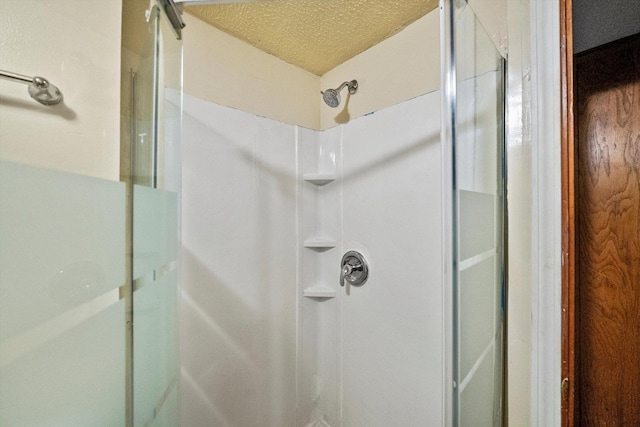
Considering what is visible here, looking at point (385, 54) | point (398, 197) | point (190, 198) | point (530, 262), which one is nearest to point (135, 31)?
point (190, 198)

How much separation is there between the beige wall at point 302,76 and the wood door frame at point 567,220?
0.43 meters

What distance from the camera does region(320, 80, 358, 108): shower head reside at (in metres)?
1.25

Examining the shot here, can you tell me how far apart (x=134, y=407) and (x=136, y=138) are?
2.36 feet

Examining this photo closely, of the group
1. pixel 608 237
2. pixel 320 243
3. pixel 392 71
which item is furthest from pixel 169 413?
pixel 608 237

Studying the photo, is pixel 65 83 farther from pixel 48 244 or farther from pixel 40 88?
pixel 48 244

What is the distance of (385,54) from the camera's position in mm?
1161

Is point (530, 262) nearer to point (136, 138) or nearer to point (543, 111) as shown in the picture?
point (543, 111)

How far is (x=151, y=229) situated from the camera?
2.28 feet

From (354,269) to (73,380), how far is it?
96cm

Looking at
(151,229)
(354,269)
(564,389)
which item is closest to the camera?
(564,389)

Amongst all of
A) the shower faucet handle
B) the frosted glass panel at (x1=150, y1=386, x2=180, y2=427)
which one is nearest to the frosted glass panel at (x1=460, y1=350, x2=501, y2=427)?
the shower faucet handle

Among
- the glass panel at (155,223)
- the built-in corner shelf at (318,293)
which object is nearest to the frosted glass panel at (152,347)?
the glass panel at (155,223)


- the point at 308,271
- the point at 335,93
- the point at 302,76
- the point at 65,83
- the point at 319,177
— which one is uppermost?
the point at 302,76

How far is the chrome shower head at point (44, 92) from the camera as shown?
0.58m
